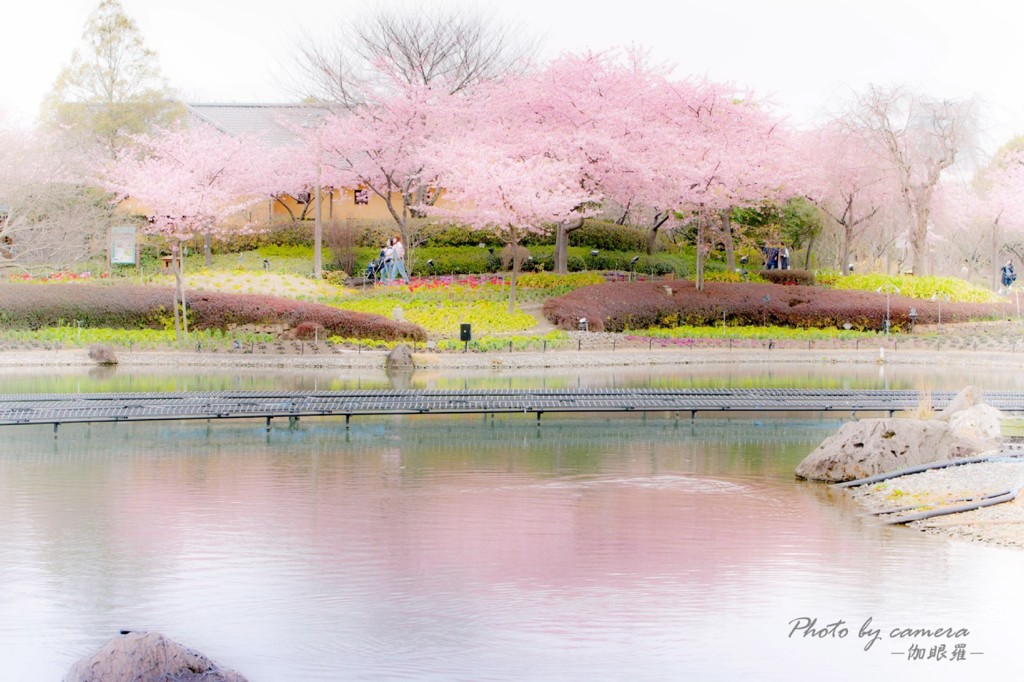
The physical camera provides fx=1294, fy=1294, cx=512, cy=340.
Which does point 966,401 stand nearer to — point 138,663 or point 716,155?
point 138,663

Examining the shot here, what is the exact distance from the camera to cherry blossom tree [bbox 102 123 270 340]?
3788cm

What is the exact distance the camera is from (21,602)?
32.9ft

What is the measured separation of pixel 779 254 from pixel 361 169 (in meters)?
18.1

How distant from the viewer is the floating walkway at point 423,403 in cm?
1978

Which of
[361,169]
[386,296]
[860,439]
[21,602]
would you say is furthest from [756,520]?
[361,169]

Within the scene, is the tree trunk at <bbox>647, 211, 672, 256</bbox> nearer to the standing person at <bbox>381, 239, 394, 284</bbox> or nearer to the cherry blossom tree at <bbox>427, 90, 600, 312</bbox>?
the cherry blossom tree at <bbox>427, 90, 600, 312</bbox>

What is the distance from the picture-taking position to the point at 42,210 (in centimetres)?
4816

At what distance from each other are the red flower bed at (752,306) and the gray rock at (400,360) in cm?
871

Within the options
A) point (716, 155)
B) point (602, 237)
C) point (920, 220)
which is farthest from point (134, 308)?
point (920, 220)

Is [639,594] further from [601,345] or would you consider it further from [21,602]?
[601,345]

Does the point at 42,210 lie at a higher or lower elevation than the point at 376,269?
higher

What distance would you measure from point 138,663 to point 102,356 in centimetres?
2485

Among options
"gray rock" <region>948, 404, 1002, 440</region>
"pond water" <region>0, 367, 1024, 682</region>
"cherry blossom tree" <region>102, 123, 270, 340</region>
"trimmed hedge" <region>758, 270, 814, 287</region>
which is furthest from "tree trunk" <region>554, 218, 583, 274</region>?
"gray rock" <region>948, 404, 1002, 440</region>

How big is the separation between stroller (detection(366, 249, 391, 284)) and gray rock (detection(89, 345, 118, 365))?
14665mm
